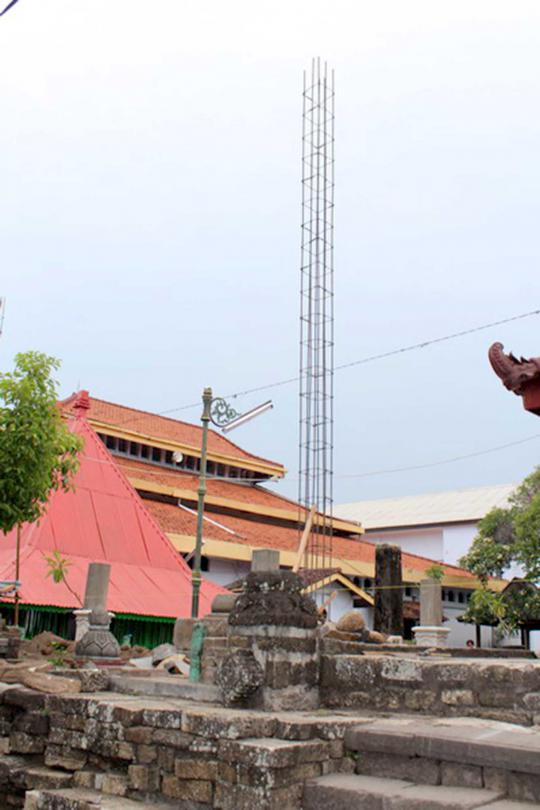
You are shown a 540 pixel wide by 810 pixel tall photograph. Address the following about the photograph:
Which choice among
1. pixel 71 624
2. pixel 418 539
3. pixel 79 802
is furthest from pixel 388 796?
pixel 418 539

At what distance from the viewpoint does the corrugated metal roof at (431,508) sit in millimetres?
44156

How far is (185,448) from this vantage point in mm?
27953

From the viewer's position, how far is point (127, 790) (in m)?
5.78

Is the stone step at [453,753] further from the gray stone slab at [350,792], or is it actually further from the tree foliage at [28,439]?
the tree foliage at [28,439]


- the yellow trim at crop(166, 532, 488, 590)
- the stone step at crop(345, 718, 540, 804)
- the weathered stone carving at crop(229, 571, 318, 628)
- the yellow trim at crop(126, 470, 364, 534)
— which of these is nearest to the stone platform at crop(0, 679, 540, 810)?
the stone step at crop(345, 718, 540, 804)

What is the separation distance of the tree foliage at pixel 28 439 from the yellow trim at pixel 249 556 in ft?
37.7

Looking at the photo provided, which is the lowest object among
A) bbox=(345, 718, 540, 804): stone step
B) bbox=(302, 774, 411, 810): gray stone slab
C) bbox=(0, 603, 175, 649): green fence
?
bbox=(302, 774, 411, 810): gray stone slab

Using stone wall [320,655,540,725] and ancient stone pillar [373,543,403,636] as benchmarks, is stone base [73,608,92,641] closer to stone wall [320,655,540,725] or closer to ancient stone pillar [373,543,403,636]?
ancient stone pillar [373,543,403,636]

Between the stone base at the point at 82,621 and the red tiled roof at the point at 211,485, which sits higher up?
the red tiled roof at the point at 211,485

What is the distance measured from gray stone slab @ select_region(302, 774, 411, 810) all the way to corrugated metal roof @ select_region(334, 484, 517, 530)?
38.9m

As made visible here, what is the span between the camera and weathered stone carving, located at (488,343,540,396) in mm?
6789

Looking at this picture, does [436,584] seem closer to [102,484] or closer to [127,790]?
[102,484]

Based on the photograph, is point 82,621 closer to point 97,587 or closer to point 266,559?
point 97,587

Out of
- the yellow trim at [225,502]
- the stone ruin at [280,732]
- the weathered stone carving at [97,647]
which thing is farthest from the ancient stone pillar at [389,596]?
the stone ruin at [280,732]
